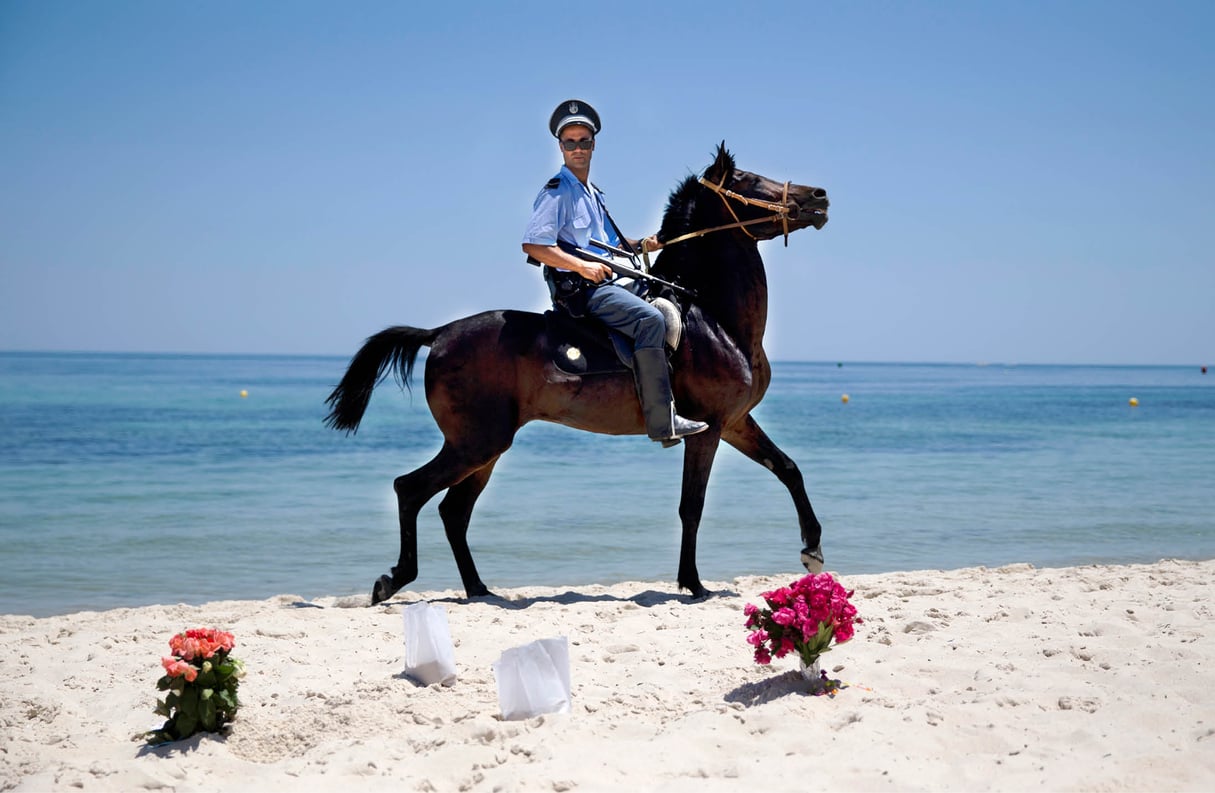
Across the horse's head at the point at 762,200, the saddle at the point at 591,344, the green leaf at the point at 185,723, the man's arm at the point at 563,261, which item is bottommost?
the green leaf at the point at 185,723

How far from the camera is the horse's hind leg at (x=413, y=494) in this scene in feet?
21.5

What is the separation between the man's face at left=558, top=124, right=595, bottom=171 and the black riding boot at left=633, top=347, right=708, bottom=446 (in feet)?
4.00

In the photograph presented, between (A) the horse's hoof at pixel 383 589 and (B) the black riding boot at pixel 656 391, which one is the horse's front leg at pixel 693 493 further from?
(A) the horse's hoof at pixel 383 589

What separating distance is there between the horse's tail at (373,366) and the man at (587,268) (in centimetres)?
102

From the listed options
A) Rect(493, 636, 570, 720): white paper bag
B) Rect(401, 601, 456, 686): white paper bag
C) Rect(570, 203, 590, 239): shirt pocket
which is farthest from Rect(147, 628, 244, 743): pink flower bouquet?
Rect(570, 203, 590, 239): shirt pocket

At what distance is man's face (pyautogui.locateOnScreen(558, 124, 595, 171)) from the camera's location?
636 cm

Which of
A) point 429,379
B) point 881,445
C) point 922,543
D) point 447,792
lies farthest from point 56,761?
point 881,445

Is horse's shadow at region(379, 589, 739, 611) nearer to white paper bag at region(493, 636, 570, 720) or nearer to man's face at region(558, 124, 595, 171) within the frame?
white paper bag at region(493, 636, 570, 720)

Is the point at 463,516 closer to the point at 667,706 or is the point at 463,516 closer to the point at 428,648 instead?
the point at 428,648

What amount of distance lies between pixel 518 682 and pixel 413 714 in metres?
0.46

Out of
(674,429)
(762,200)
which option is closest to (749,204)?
(762,200)

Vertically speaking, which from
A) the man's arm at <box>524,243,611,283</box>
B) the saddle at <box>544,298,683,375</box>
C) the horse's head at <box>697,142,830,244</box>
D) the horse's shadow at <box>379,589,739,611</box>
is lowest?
the horse's shadow at <box>379,589,739,611</box>

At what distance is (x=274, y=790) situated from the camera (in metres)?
3.62

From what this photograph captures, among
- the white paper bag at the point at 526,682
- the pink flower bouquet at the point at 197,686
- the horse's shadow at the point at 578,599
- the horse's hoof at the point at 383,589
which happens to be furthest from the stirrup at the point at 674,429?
the pink flower bouquet at the point at 197,686
